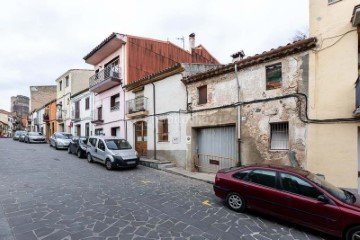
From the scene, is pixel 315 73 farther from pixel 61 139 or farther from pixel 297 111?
pixel 61 139

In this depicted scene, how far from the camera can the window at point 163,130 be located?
14.4 m

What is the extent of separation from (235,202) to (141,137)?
10699mm

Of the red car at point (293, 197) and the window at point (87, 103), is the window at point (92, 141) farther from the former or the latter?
the window at point (87, 103)

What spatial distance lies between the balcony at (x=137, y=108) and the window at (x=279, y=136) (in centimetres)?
843

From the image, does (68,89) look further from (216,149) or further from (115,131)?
(216,149)

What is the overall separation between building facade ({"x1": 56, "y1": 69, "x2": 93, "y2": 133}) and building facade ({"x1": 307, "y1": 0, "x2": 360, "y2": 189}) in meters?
25.4

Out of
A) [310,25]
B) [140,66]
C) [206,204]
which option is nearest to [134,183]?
[206,204]

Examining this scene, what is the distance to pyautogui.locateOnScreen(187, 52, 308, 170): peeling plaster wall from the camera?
8781mm

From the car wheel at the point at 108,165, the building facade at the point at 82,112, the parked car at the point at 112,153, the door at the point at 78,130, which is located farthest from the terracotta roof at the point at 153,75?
the door at the point at 78,130

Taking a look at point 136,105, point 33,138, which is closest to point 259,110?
point 136,105

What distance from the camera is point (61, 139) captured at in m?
21.2

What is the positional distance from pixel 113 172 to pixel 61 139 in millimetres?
11647

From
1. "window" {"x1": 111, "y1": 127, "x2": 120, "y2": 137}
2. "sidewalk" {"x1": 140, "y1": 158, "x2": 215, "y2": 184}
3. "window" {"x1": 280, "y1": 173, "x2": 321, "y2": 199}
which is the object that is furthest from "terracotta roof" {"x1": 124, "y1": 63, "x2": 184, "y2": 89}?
"window" {"x1": 280, "y1": 173, "x2": 321, "y2": 199}

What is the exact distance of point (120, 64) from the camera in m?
18.8
